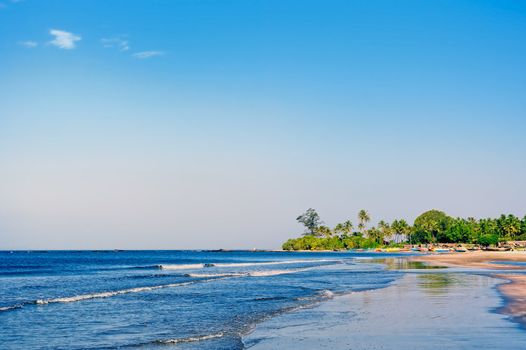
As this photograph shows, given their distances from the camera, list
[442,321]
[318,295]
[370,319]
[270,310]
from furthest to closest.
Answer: [318,295] < [270,310] < [370,319] < [442,321]

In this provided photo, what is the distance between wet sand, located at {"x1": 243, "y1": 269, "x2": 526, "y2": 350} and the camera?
1590 centimetres

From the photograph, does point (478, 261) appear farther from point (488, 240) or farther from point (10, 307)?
point (488, 240)

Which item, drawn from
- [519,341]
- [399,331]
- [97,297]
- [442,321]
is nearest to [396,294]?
[442,321]

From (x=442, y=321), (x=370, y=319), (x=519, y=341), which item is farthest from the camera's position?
(x=370, y=319)

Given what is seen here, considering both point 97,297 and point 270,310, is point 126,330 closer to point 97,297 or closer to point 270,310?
point 270,310

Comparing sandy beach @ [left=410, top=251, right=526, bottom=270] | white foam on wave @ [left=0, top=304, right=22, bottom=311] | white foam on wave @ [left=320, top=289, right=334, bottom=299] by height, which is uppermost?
white foam on wave @ [left=0, top=304, right=22, bottom=311]

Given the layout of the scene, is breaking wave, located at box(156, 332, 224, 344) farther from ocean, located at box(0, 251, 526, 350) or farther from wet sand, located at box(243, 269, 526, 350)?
wet sand, located at box(243, 269, 526, 350)

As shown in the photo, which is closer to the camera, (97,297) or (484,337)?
(484,337)

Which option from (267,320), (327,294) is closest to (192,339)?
(267,320)

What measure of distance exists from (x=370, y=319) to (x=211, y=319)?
721 cm

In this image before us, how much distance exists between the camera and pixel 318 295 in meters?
33.1

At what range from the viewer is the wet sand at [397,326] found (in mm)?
15898

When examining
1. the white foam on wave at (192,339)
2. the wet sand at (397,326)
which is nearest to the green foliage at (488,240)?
the wet sand at (397,326)

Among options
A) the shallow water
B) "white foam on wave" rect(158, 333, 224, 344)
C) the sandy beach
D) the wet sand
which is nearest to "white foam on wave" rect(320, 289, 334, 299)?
the shallow water
